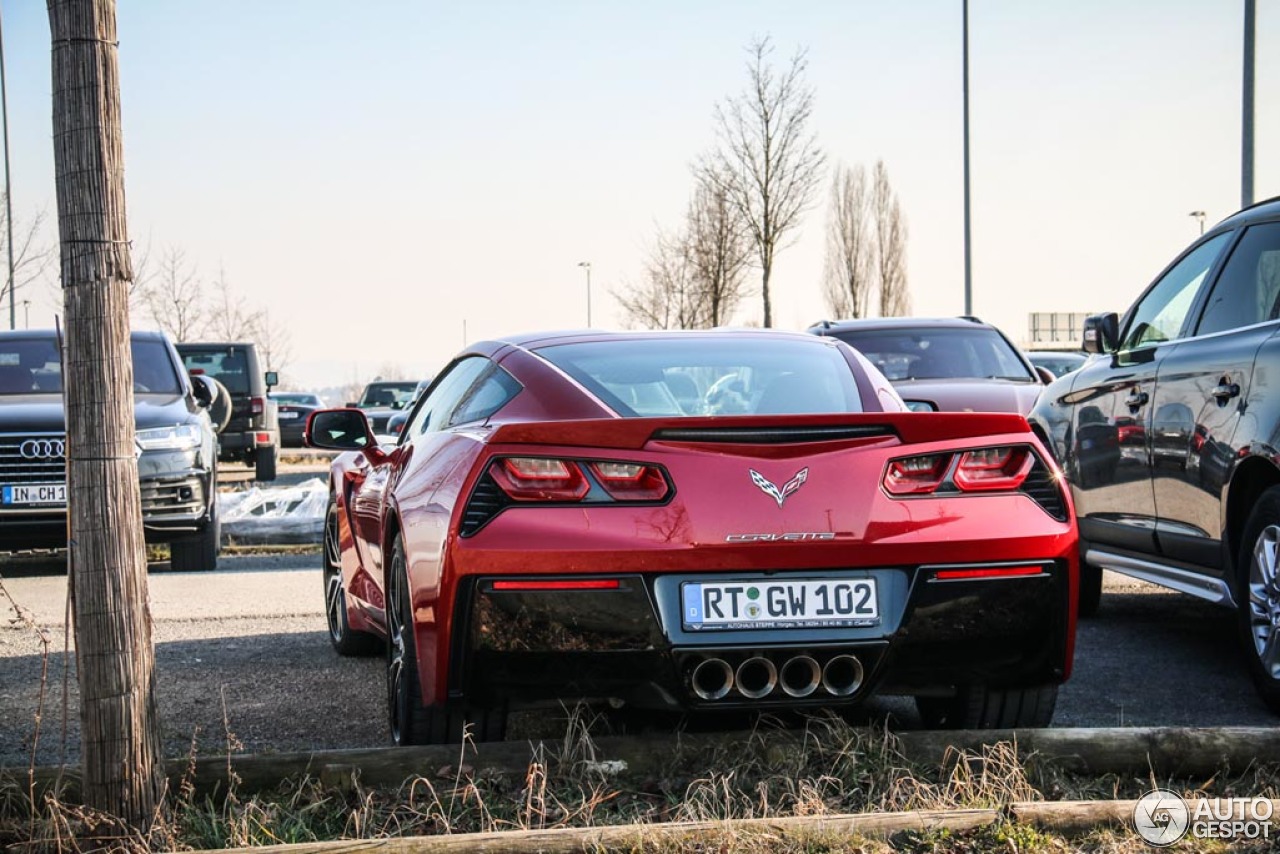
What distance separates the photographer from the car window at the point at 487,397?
475 cm

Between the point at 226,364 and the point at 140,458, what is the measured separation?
12416 mm

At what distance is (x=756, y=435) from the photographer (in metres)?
4.07

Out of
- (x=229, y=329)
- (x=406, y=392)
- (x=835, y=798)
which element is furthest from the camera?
(x=229, y=329)

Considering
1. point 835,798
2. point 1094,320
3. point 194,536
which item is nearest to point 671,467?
point 835,798

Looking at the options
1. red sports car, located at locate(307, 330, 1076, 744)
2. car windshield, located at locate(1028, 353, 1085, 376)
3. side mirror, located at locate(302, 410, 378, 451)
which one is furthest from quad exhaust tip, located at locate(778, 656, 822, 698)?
car windshield, located at locate(1028, 353, 1085, 376)

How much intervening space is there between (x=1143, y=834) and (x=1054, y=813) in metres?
0.21

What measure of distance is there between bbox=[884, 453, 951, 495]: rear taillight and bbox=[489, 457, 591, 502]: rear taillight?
2.62 ft

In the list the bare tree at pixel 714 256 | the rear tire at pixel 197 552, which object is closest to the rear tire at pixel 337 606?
the rear tire at pixel 197 552

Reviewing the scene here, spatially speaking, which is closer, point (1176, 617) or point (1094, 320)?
point (1094, 320)

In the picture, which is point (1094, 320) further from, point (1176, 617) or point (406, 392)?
point (406, 392)

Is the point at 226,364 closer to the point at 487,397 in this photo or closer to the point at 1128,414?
the point at 1128,414

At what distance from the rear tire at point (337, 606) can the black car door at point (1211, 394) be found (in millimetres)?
3362

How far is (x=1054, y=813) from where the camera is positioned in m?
3.47

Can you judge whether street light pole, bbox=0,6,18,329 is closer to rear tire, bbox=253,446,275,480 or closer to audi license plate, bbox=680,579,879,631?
rear tire, bbox=253,446,275,480
